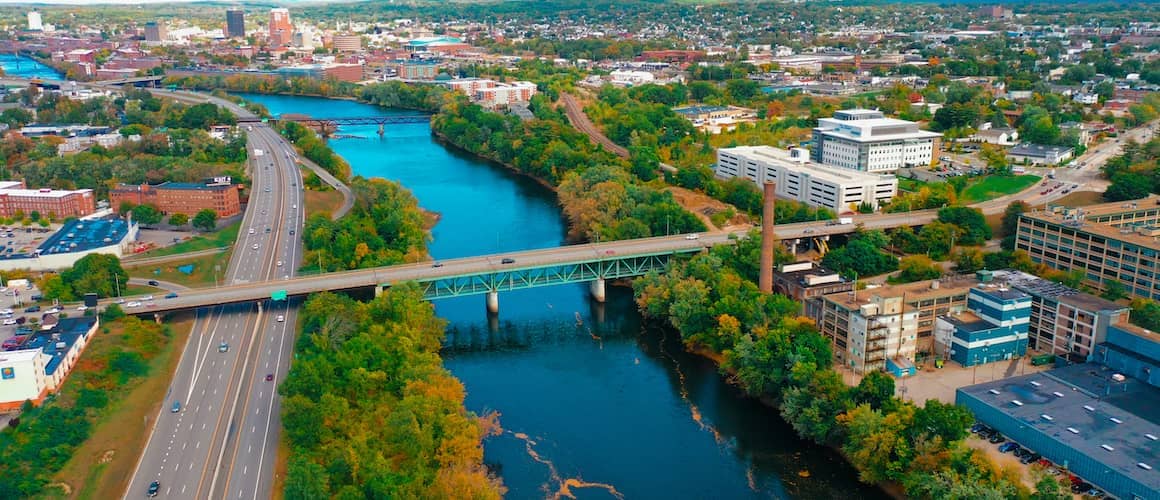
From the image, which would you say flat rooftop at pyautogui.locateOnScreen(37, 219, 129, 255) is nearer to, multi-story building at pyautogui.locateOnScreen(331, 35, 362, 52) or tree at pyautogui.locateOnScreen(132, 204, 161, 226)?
tree at pyautogui.locateOnScreen(132, 204, 161, 226)

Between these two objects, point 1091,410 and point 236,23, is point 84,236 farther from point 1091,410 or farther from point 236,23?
point 236,23

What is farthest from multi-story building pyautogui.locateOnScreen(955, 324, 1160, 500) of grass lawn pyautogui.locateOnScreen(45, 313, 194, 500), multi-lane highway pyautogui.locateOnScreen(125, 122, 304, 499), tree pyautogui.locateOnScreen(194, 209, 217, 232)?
tree pyautogui.locateOnScreen(194, 209, 217, 232)

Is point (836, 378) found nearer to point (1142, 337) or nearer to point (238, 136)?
point (1142, 337)

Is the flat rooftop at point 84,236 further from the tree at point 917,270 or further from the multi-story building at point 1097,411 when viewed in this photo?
the multi-story building at point 1097,411

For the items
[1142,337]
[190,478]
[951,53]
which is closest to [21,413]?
[190,478]

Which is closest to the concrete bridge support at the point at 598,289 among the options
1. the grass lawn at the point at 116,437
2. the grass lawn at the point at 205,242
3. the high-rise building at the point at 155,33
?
the grass lawn at the point at 116,437
